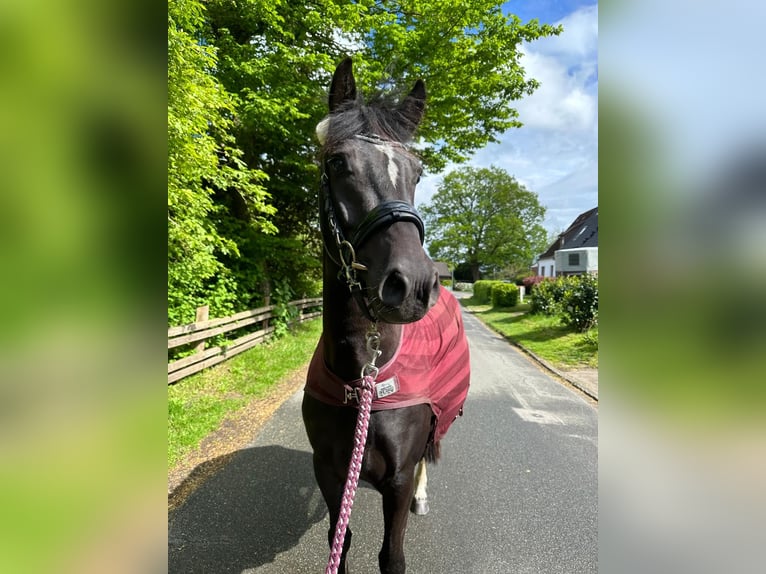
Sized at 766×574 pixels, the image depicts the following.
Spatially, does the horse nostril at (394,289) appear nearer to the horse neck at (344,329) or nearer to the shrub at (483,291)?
the horse neck at (344,329)

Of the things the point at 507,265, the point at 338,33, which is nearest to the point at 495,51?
the point at 338,33

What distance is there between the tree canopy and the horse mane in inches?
153

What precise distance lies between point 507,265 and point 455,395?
4787 centimetres

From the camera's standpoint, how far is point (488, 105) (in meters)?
11.9

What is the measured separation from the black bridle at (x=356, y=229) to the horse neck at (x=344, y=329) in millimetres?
125

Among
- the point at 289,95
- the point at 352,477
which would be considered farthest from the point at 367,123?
the point at 289,95

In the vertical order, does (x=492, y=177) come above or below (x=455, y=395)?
above

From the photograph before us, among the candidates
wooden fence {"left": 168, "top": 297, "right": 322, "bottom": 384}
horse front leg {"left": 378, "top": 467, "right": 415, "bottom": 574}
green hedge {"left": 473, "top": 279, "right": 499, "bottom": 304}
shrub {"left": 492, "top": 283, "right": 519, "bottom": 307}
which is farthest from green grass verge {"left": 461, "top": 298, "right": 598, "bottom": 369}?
green hedge {"left": 473, "top": 279, "right": 499, "bottom": 304}

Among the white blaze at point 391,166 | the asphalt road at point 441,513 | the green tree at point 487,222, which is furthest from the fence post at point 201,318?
the green tree at point 487,222

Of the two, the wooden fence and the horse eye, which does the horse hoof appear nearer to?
the horse eye

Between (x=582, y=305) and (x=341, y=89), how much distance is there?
1115 cm

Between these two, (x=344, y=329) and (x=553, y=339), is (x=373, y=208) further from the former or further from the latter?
(x=553, y=339)

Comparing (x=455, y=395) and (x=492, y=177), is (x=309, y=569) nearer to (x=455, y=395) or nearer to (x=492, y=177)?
(x=455, y=395)

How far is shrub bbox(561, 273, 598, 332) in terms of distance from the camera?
35.4 feet
